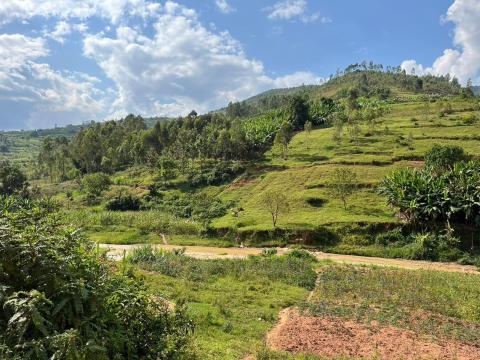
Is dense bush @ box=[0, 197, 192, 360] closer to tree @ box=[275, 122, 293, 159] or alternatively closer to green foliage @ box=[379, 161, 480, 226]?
green foliage @ box=[379, 161, 480, 226]

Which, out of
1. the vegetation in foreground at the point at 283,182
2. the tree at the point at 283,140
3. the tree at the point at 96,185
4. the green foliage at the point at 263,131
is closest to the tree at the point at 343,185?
the vegetation in foreground at the point at 283,182

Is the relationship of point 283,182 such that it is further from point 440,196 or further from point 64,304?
point 64,304

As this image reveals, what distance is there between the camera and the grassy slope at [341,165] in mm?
50938

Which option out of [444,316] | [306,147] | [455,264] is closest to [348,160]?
[306,147]

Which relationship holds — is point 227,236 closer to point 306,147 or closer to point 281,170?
point 281,170

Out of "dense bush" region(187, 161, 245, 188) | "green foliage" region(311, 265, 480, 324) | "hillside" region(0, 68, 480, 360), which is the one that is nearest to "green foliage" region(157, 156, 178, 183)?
"hillside" region(0, 68, 480, 360)

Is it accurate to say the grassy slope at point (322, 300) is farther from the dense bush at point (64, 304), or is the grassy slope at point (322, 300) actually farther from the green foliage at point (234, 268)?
the dense bush at point (64, 304)

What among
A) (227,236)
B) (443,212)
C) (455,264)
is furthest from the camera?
(227,236)

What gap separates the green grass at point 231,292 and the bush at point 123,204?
1308 inches

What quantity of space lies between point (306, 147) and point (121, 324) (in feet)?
257

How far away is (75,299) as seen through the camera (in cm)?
742

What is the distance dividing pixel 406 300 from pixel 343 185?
30569mm

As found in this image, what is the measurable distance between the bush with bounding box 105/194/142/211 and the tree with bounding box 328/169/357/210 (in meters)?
31.8

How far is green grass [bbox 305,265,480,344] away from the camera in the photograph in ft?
67.7
